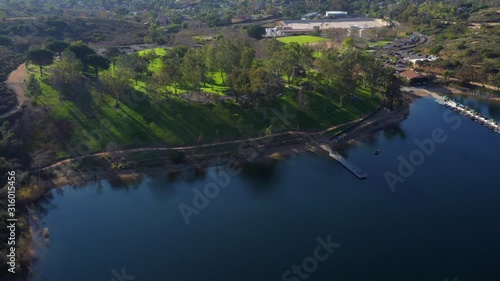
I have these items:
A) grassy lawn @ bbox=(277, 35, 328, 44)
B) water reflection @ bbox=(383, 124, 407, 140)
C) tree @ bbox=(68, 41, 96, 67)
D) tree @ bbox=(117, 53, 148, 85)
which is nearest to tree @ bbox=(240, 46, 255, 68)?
tree @ bbox=(117, 53, 148, 85)

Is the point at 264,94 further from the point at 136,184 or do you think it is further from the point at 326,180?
the point at 136,184

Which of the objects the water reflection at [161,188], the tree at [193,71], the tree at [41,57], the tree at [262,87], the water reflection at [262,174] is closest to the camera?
the water reflection at [161,188]

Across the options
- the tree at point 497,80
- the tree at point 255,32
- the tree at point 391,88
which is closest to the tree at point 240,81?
the tree at point 391,88

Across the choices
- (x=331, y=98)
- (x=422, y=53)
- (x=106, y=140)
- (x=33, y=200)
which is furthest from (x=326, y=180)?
(x=422, y=53)

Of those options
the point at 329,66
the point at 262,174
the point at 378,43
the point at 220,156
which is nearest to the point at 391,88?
the point at 329,66

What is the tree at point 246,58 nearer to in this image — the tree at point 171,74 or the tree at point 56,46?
the tree at point 171,74
